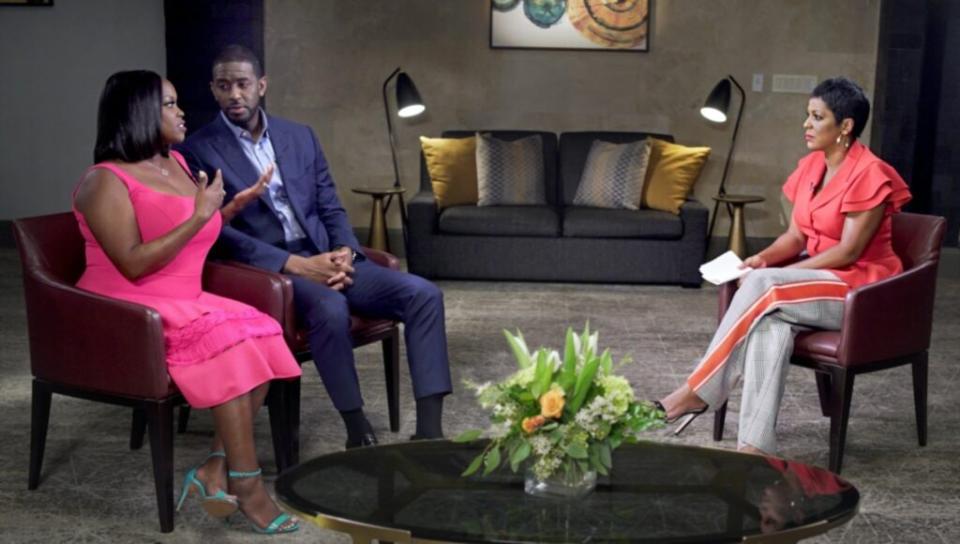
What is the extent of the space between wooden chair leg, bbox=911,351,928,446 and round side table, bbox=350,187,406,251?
434cm

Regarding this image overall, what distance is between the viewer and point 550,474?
8.45 feet

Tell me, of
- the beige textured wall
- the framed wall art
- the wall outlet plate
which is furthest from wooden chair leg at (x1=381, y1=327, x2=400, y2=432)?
the wall outlet plate

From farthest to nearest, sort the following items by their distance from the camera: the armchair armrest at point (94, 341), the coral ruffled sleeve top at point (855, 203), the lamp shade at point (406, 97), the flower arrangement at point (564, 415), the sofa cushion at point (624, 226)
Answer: the lamp shade at point (406, 97)
the sofa cushion at point (624, 226)
the coral ruffled sleeve top at point (855, 203)
the armchair armrest at point (94, 341)
the flower arrangement at point (564, 415)

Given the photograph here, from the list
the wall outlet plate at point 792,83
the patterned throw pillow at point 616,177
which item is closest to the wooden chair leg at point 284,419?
the patterned throw pillow at point 616,177

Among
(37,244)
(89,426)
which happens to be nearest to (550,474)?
(37,244)

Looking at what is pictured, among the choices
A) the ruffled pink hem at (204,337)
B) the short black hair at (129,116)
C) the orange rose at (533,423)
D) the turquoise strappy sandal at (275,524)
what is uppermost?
the short black hair at (129,116)

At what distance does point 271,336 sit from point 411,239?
402 centimetres

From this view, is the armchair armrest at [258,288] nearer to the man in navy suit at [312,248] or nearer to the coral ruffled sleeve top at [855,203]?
the man in navy suit at [312,248]

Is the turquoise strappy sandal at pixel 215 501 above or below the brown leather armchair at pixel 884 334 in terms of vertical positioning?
below

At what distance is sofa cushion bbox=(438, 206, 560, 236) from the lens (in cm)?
752

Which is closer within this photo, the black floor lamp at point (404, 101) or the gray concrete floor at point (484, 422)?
the gray concrete floor at point (484, 422)

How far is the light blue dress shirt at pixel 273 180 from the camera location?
4293 millimetres

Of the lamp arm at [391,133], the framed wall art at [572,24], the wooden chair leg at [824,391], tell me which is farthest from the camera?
the lamp arm at [391,133]

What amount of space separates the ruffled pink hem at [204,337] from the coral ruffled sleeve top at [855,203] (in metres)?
1.95
